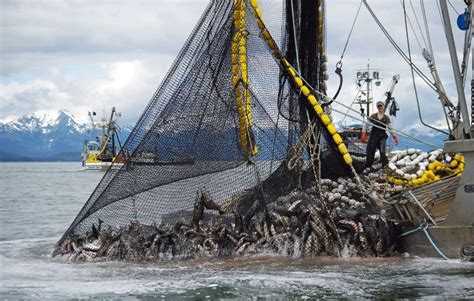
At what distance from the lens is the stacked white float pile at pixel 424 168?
16.2m

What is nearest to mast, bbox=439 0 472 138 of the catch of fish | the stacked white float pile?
the catch of fish

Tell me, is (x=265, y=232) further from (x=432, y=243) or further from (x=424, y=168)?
(x=424, y=168)

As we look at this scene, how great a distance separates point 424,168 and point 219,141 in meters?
4.14

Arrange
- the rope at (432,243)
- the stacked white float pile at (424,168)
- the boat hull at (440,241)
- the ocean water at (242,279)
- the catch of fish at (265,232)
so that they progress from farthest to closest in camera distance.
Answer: the stacked white float pile at (424,168) < the catch of fish at (265,232) < the rope at (432,243) < the boat hull at (440,241) < the ocean water at (242,279)

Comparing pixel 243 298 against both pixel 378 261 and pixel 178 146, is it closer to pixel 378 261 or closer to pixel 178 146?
pixel 378 261

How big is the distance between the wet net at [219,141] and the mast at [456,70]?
2297mm

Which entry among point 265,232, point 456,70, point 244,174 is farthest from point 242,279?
point 456,70

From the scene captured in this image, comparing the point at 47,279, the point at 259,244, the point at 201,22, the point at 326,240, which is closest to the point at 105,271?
the point at 47,279

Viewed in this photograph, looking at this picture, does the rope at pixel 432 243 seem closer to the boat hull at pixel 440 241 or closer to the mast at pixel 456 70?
the boat hull at pixel 440 241

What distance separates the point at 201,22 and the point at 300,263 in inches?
183

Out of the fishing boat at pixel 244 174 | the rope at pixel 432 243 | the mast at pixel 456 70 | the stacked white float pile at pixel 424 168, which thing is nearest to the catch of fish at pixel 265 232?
the fishing boat at pixel 244 174

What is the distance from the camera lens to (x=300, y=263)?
539 inches

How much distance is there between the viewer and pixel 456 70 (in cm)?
1347

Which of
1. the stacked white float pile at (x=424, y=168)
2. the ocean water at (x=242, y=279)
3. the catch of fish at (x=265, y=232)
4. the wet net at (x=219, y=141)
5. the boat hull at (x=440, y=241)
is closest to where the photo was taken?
the ocean water at (x=242, y=279)
